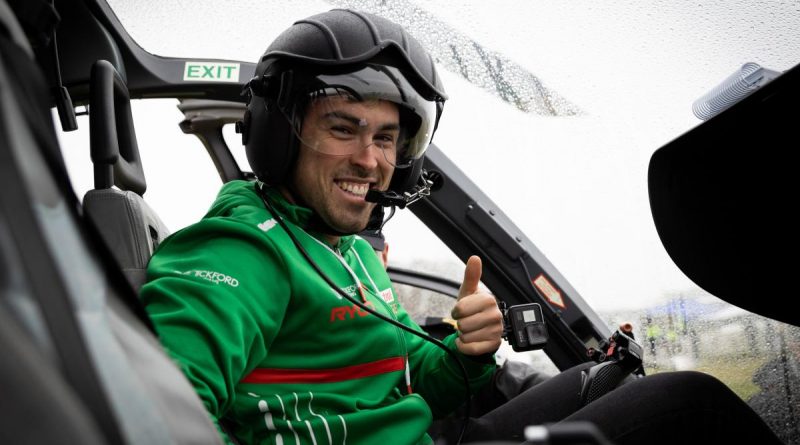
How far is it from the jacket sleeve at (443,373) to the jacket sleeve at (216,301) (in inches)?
13.5

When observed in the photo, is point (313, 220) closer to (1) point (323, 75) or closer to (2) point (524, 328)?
(1) point (323, 75)

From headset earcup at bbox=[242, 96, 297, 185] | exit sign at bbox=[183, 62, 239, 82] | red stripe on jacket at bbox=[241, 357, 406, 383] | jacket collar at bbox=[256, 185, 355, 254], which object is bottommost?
red stripe on jacket at bbox=[241, 357, 406, 383]

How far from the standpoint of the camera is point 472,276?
1098 mm

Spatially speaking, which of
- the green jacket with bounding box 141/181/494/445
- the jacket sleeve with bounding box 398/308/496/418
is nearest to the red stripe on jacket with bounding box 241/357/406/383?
the green jacket with bounding box 141/181/494/445

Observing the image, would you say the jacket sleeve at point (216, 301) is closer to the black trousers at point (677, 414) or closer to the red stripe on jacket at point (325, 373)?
the red stripe on jacket at point (325, 373)

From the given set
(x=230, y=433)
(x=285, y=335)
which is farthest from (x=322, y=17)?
(x=230, y=433)

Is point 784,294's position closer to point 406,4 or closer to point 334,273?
point 334,273

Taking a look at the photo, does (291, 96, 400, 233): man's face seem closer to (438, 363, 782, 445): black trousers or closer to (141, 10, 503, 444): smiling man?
(141, 10, 503, 444): smiling man

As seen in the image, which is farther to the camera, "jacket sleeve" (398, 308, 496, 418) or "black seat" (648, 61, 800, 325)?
"jacket sleeve" (398, 308, 496, 418)

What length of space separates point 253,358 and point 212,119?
1.32 metres

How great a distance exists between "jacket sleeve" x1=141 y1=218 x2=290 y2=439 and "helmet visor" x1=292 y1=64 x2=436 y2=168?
233 millimetres

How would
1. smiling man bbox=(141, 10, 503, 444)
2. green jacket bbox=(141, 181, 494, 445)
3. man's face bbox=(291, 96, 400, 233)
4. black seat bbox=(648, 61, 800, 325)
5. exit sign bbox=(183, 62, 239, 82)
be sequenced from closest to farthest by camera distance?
1. black seat bbox=(648, 61, 800, 325)
2. green jacket bbox=(141, 181, 494, 445)
3. smiling man bbox=(141, 10, 503, 444)
4. man's face bbox=(291, 96, 400, 233)
5. exit sign bbox=(183, 62, 239, 82)

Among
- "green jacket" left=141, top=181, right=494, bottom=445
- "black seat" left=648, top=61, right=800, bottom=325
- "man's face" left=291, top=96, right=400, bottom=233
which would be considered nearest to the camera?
"black seat" left=648, top=61, right=800, bottom=325

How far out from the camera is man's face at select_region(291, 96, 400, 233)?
1.13m
